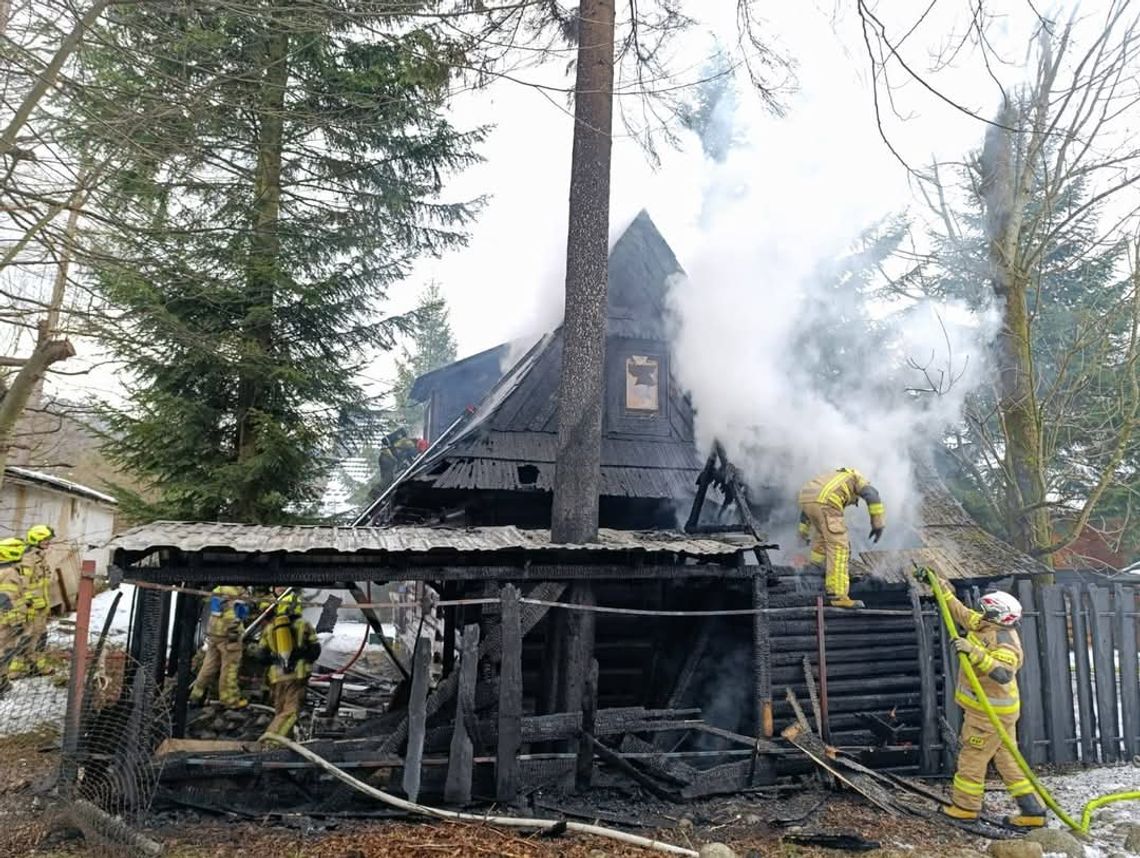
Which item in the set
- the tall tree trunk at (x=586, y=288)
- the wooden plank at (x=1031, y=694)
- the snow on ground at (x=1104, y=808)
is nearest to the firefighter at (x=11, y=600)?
the tall tree trunk at (x=586, y=288)

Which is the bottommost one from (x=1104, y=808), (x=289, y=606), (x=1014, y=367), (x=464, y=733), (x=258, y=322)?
(x=1104, y=808)

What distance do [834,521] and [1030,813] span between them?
11.5 feet

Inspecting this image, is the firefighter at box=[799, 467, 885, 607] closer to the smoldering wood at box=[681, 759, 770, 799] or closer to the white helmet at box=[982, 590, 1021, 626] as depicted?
the white helmet at box=[982, 590, 1021, 626]

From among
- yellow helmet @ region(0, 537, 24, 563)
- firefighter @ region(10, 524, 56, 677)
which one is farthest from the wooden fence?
yellow helmet @ region(0, 537, 24, 563)

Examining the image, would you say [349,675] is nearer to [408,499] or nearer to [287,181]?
[408,499]

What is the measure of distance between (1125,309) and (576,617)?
362 inches

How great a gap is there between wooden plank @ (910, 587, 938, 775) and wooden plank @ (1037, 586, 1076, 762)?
4.90 feet

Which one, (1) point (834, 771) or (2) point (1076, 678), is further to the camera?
(2) point (1076, 678)

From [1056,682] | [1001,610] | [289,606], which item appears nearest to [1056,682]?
[1056,682]

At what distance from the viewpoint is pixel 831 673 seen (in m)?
8.92

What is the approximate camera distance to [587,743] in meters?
7.41

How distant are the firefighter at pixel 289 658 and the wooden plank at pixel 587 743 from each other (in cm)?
375

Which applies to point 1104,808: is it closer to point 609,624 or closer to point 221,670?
point 609,624

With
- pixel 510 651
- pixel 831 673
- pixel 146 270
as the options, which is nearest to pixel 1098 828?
pixel 831 673
